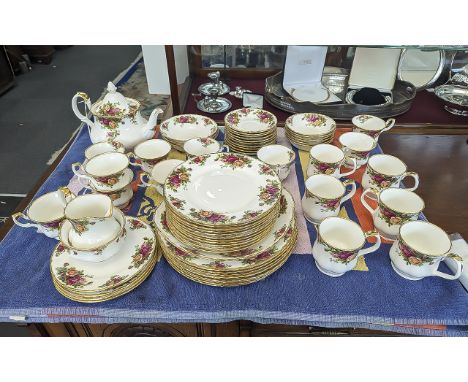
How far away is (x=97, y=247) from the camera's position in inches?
24.2

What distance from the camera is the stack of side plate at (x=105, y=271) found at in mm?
611

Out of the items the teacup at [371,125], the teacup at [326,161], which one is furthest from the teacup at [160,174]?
the teacup at [371,125]

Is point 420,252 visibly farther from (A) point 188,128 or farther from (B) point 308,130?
(A) point 188,128

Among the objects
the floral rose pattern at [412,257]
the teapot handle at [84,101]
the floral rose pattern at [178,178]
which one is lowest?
the floral rose pattern at [412,257]

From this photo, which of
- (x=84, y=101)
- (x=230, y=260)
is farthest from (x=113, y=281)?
(x=84, y=101)

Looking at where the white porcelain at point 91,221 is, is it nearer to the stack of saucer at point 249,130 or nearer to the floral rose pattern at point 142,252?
the floral rose pattern at point 142,252

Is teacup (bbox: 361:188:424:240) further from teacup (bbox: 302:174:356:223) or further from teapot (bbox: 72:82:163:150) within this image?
teapot (bbox: 72:82:163:150)

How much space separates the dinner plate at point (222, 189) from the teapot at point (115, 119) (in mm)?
268

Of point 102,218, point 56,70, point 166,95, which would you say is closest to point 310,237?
point 102,218

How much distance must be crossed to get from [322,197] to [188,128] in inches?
19.4

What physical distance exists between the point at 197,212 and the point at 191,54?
93 cm

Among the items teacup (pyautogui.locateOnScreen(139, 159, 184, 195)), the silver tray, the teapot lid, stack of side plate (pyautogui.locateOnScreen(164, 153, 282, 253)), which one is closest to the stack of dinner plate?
stack of side plate (pyautogui.locateOnScreen(164, 153, 282, 253))

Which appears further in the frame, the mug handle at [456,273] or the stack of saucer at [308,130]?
the stack of saucer at [308,130]

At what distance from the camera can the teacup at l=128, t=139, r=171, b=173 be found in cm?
85
